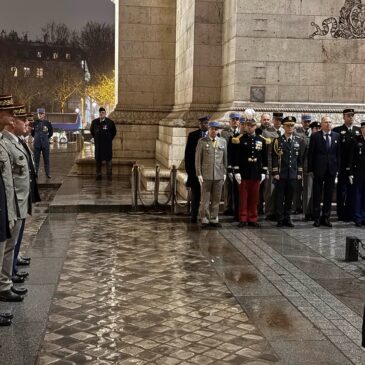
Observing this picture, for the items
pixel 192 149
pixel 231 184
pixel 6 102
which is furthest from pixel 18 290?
pixel 231 184

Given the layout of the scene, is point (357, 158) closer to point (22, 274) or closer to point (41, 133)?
point (22, 274)

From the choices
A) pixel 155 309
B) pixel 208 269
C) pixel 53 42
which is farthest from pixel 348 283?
pixel 53 42

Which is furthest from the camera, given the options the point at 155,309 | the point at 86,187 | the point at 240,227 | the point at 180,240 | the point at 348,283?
the point at 86,187

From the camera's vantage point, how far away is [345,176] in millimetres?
12672

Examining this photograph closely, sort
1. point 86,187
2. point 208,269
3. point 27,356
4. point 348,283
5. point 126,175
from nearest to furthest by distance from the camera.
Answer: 1. point 27,356
2. point 348,283
3. point 208,269
4. point 86,187
5. point 126,175

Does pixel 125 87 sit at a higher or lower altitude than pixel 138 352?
higher

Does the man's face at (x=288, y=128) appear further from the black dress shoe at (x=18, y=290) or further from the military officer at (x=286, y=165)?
the black dress shoe at (x=18, y=290)

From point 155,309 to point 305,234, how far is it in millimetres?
4998

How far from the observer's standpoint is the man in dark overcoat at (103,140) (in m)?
19.2

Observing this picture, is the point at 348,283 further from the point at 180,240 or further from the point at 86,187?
the point at 86,187

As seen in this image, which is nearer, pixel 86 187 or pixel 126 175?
pixel 86 187

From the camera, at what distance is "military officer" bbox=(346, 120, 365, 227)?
40.3 feet

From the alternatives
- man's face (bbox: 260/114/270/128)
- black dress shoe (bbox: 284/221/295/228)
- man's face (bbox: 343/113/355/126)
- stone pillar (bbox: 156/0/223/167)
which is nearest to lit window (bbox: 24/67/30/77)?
stone pillar (bbox: 156/0/223/167)

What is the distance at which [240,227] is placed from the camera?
1173cm
